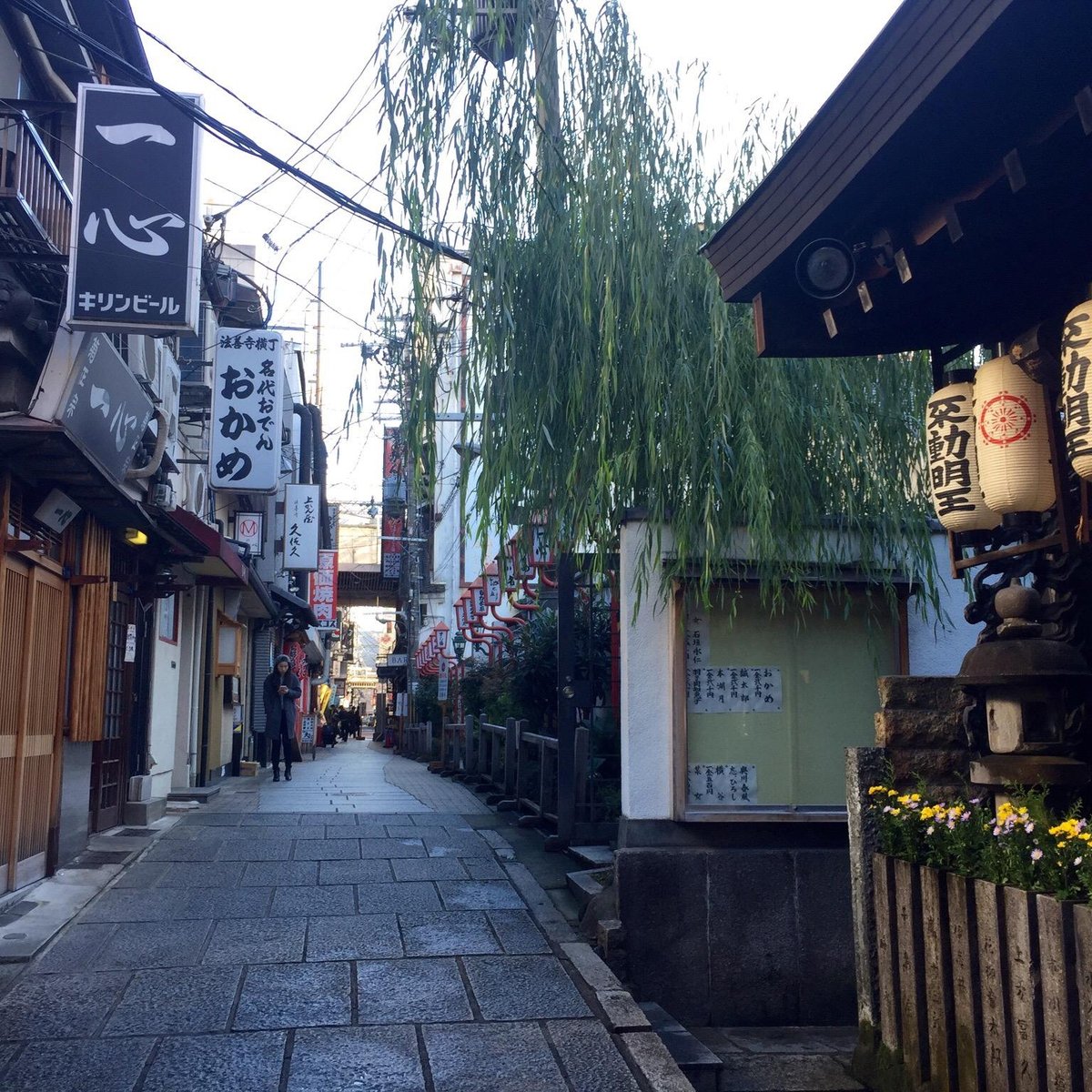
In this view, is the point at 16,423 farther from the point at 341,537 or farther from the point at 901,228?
the point at 341,537

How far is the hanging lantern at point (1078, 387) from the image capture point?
4707 mm

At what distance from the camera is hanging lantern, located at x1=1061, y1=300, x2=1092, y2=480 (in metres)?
4.71

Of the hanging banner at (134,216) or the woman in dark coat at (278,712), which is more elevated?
the hanging banner at (134,216)

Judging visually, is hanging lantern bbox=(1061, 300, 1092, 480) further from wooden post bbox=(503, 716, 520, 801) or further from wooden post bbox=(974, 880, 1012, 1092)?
wooden post bbox=(503, 716, 520, 801)

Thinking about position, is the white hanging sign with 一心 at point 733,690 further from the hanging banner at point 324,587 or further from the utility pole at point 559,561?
the hanging banner at point 324,587

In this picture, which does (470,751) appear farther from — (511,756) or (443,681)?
(443,681)

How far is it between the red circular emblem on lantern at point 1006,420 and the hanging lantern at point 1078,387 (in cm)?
69

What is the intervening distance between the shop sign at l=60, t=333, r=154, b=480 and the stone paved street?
3662mm

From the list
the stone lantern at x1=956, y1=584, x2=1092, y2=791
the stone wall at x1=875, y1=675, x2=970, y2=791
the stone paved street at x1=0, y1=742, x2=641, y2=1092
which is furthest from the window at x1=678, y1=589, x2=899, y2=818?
the stone lantern at x1=956, y1=584, x2=1092, y2=791

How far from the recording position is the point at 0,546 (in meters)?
8.17

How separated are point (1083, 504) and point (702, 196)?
14.5 feet

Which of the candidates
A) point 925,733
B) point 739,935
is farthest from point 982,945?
point 739,935

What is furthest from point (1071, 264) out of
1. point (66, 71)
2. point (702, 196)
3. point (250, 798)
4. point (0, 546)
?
point (250, 798)

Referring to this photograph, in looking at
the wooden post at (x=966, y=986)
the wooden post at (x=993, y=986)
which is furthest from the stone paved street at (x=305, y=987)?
the wooden post at (x=993, y=986)
